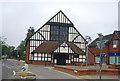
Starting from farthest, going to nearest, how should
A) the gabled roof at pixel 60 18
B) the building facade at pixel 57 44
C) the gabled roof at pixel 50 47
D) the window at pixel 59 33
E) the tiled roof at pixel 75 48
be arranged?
the window at pixel 59 33, the gabled roof at pixel 60 18, the tiled roof at pixel 75 48, the gabled roof at pixel 50 47, the building facade at pixel 57 44

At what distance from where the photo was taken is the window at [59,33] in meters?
42.0

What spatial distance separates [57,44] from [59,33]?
11.1 ft

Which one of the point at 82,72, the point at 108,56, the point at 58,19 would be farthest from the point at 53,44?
the point at 82,72

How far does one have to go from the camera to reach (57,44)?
40188mm

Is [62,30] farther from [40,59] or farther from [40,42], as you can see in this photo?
[40,59]

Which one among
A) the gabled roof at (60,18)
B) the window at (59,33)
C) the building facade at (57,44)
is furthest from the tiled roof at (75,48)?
the gabled roof at (60,18)

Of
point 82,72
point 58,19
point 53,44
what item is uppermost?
point 58,19

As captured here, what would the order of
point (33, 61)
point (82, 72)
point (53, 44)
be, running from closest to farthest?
point (82, 72) < point (33, 61) < point (53, 44)

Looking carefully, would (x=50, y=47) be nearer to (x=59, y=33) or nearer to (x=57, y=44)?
(x=57, y=44)

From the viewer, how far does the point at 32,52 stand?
39094 mm

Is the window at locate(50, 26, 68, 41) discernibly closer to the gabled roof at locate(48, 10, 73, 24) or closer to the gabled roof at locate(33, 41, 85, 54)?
the gabled roof at locate(33, 41, 85, 54)

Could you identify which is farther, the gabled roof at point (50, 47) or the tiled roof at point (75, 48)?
the tiled roof at point (75, 48)

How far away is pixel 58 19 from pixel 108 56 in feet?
45.2

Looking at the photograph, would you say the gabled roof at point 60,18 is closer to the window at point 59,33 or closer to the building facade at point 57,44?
the building facade at point 57,44
